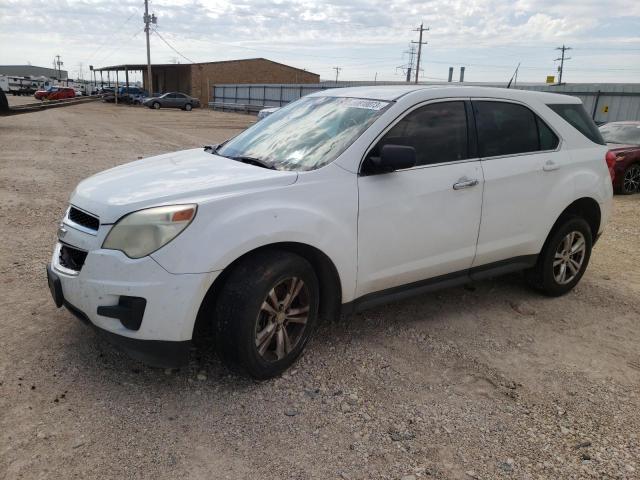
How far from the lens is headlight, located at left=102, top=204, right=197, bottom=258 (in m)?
2.79

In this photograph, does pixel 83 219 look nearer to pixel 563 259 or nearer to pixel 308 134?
pixel 308 134

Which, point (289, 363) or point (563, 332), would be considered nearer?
point (289, 363)

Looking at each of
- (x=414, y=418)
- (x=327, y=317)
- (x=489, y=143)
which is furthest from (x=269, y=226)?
(x=489, y=143)

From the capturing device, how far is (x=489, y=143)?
4.09 m

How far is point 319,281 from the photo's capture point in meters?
3.40

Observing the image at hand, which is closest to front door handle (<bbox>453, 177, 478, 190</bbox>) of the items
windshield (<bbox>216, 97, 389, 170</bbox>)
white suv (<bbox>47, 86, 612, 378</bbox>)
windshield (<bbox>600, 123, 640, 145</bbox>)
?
white suv (<bbox>47, 86, 612, 378</bbox>)

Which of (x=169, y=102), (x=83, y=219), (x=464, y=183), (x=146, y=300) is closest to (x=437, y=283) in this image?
(x=464, y=183)

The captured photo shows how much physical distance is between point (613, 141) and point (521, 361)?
381 inches

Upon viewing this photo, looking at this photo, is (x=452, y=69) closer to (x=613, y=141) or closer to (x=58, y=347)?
(x=613, y=141)

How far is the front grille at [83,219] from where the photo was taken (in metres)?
3.03

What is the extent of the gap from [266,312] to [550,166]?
9.05 feet

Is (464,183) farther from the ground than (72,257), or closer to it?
farther from the ground

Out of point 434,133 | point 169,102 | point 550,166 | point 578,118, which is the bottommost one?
point 169,102

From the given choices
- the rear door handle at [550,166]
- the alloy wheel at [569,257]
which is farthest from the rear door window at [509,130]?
the alloy wheel at [569,257]
